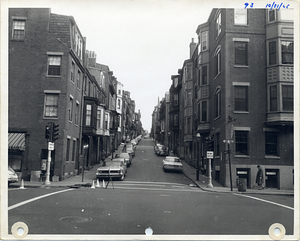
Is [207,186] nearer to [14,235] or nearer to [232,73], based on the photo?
[232,73]

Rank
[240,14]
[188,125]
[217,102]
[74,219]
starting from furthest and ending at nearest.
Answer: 1. [188,125]
2. [217,102]
3. [240,14]
4. [74,219]

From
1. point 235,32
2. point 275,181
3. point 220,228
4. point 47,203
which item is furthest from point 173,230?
point 235,32

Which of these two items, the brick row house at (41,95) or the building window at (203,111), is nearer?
the brick row house at (41,95)

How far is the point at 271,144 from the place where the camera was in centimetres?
1956

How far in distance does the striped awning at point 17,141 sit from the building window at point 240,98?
15738 millimetres

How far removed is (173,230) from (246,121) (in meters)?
16.5

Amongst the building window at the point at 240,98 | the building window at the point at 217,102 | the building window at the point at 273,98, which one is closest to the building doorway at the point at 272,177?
the building window at the point at 273,98

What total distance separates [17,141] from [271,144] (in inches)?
692

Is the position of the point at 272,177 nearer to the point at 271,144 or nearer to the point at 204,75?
the point at 271,144

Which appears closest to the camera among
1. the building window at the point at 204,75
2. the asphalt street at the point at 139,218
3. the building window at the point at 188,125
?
the asphalt street at the point at 139,218

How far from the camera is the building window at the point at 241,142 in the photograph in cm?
2156

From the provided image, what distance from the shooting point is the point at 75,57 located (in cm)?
2555

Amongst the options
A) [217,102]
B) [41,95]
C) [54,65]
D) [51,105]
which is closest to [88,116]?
[51,105]

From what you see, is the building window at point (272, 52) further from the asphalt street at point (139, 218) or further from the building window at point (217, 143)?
the asphalt street at point (139, 218)
